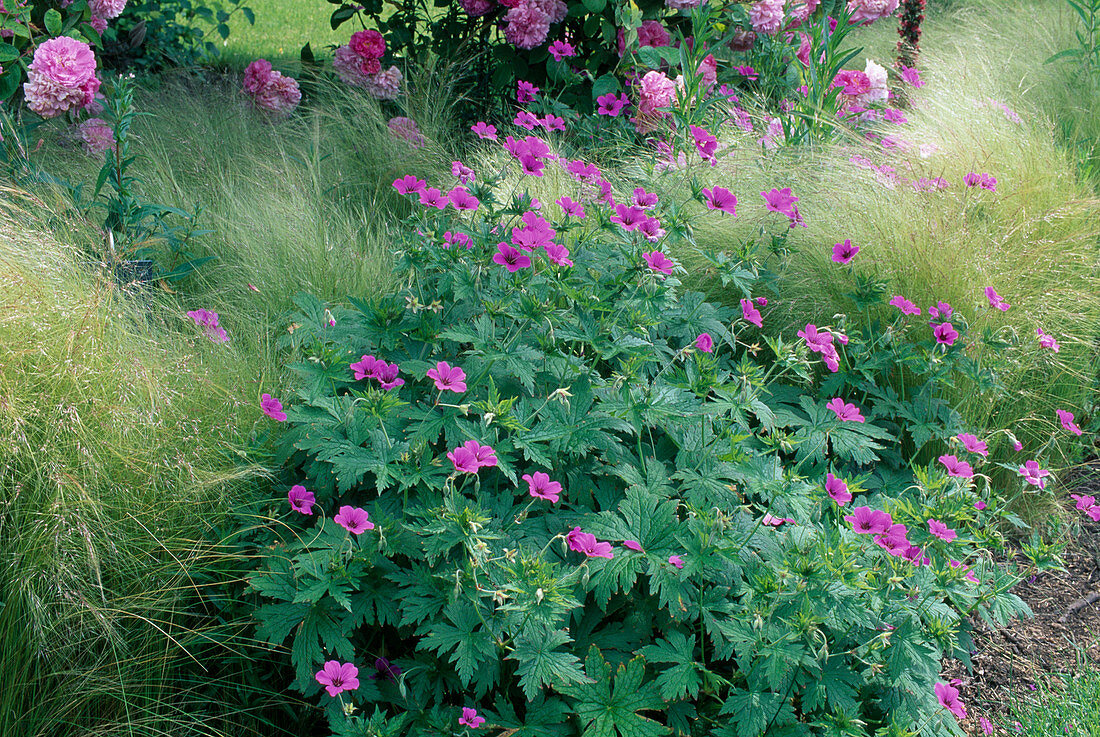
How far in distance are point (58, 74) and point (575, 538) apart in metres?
2.47

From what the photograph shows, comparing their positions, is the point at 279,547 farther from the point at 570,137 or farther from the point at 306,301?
the point at 570,137

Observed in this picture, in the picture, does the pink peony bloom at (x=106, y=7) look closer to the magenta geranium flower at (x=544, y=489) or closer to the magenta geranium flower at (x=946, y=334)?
the magenta geranium flower at (x=544, y=489)

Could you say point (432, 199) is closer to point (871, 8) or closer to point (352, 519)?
point (352, 519)

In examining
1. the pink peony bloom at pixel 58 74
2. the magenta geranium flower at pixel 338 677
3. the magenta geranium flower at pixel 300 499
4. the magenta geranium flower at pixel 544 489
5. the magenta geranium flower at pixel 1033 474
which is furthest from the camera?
the pink peony bloom at pixel 58 74

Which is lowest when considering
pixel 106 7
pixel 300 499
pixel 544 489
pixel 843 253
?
pixel 300 499

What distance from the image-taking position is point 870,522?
155 cm

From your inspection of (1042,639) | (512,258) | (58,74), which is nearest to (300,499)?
(512,258)

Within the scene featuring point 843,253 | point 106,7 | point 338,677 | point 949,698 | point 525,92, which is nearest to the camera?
point 338,677

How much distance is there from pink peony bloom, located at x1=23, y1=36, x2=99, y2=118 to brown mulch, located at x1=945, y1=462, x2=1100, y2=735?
314 cm

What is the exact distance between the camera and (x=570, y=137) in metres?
3.97

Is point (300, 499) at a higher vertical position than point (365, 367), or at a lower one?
lower

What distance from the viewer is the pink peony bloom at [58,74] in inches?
110

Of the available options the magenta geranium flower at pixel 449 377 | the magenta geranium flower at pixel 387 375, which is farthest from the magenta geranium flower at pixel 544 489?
the magenta geranium flower at pixel 387 375

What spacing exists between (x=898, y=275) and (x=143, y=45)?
4.90 m
